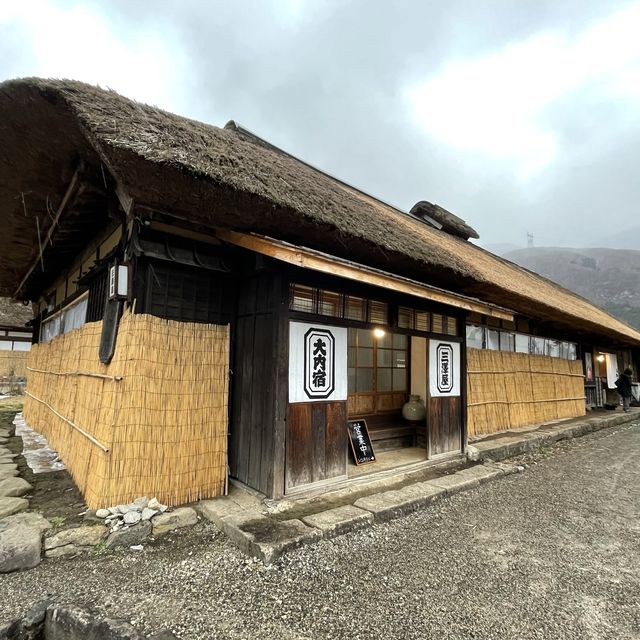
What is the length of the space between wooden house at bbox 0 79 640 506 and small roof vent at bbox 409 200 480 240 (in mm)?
6364

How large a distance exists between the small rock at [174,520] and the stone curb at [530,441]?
4.60m

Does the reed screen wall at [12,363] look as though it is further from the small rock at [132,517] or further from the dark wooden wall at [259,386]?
the small rock at [132,517]

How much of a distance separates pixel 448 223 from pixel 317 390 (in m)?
9.42

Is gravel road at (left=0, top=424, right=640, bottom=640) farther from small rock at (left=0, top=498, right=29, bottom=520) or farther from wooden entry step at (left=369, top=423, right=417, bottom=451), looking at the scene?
wooden entry step at (left=369, top=423, right=417, bottom=451)

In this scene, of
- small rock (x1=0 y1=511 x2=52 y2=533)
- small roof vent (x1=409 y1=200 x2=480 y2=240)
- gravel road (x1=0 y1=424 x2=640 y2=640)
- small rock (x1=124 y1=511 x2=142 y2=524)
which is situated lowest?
gravel road (x1=0 y1=424 x2=640 y2=640)

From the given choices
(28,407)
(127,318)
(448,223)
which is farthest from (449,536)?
(448,223)

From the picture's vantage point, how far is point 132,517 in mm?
3244

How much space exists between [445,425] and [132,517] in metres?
4.63

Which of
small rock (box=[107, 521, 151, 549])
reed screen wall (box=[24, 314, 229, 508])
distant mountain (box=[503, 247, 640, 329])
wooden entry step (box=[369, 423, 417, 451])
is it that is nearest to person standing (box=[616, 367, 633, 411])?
wooden entry step (box=[369, 423, 417, 451])

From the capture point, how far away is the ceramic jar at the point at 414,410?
7.19m

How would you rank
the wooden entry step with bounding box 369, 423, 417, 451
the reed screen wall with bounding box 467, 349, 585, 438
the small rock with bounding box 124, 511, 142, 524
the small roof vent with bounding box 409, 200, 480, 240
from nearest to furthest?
the small rock with bounding box 124, 511, 142, 524
the wooden entry step with bounding box 369, 423, 417, 451
the reed screen wall with bounding box 467, 349, 585, 438
the small roof vent with bounding box 409, 200, 480, 240

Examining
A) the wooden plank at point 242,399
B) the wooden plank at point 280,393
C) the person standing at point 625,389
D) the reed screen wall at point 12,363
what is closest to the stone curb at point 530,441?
the person standing at point 625,389

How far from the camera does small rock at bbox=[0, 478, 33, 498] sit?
390 cm

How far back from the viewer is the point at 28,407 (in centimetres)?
841
